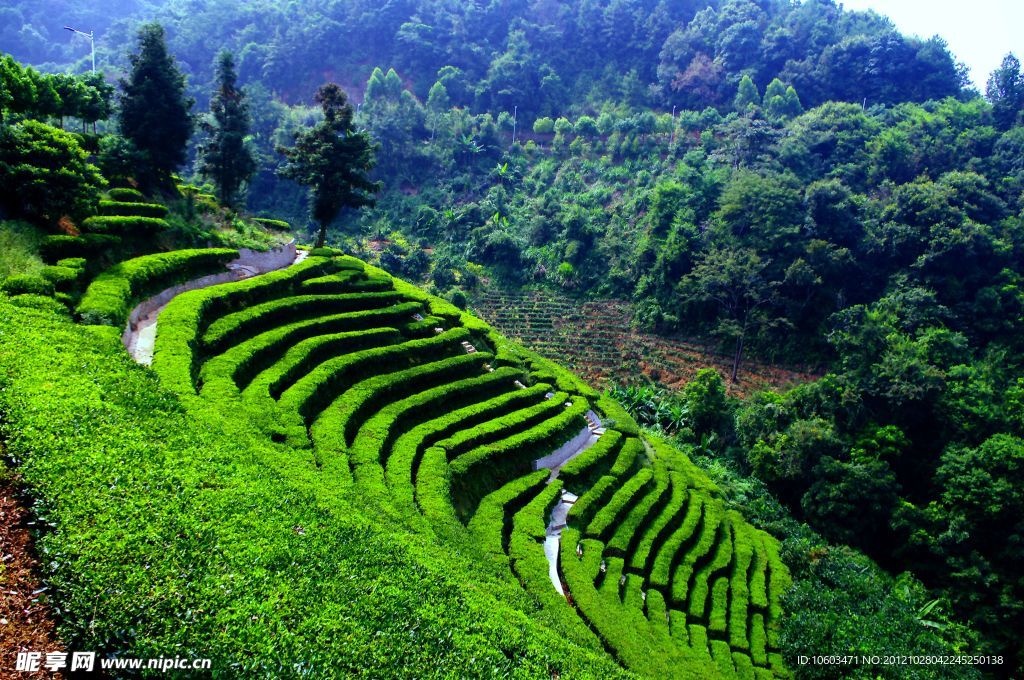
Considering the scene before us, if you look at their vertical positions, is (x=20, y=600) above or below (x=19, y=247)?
below

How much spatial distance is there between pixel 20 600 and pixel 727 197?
39.1 meters

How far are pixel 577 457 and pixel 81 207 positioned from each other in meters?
16.7

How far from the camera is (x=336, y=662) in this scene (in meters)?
7.62

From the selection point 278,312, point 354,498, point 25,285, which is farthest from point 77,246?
point 354,498

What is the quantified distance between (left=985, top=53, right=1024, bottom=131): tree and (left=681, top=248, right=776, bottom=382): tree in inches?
1014

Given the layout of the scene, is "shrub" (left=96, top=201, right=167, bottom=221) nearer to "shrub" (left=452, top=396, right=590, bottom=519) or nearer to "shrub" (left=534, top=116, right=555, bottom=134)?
"shrub" (left=452, top=396, right=590, bottom=519)

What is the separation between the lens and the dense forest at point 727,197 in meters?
23.7

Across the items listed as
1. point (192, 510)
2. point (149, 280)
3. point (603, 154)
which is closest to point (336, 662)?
point (192, 510)

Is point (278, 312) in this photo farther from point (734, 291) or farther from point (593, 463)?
point (734, 291)

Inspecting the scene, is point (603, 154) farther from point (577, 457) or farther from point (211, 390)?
point (211, 390)

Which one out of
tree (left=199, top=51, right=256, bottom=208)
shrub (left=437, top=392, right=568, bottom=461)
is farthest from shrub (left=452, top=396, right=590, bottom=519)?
tree (left=199, top=51, right=256, bottom=208)

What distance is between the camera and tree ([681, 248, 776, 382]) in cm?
3550

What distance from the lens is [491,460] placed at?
18375 mm

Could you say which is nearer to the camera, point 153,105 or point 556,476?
point 556,476
